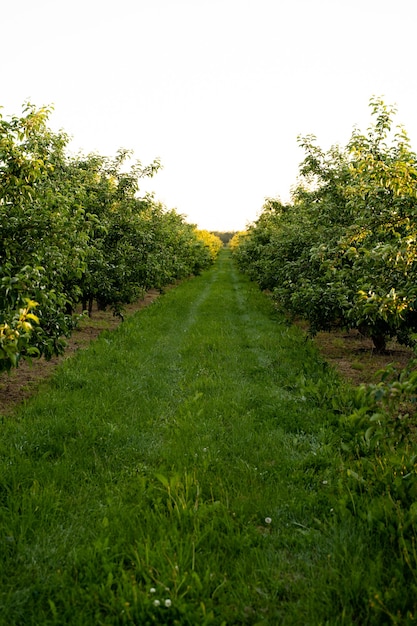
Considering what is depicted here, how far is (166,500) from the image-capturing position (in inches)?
175

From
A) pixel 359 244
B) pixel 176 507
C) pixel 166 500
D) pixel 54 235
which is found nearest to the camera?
pixel 176 507

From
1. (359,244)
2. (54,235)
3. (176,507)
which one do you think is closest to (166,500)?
(176,507)

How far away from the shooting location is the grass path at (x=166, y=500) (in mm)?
3236

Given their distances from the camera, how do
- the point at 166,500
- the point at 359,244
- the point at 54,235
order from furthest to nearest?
the point at 359,244
the point at 54,235
the point at 166,500

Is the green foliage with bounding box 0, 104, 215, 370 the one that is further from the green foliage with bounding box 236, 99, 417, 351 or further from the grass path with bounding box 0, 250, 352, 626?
the green foliage with bounding box 236, 99, 417, 351

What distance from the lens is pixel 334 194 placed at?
12.3 meters

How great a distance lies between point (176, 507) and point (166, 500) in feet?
0.84

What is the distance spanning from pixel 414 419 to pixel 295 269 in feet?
21.0

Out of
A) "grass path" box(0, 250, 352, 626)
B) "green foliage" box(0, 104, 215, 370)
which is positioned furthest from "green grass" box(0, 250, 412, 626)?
"green foliage" box(0, 104, 215, 370)

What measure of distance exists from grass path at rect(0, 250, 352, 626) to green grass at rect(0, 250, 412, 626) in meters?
0.02

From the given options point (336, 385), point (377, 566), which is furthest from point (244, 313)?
point (377, 566)

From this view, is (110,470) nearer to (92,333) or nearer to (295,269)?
(295,269)

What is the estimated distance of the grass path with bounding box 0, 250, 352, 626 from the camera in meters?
3.24

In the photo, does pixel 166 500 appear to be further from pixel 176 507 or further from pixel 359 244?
pixel 359 244
